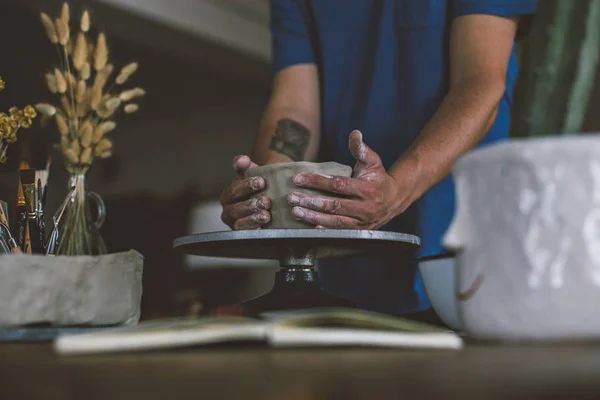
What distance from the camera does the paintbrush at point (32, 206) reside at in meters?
0.81

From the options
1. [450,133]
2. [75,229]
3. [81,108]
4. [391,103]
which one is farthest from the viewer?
[391,103]

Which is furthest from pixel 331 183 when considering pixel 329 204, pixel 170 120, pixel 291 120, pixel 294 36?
pixel 170 120

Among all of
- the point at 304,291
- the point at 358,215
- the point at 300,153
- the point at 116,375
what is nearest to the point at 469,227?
the point at 116,375

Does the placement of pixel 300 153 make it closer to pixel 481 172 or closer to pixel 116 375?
pixel 481 172

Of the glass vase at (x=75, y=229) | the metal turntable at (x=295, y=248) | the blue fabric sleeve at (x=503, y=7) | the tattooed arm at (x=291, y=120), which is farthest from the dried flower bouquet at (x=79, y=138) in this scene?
the blue fabric sleeve at (x=503, y=7)

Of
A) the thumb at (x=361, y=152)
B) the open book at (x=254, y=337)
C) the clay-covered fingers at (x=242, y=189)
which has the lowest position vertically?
the open book at (x=254, y=337)

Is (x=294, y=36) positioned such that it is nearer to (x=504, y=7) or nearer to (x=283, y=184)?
(x=504, y=7)

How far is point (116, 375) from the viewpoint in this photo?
0.32 metres

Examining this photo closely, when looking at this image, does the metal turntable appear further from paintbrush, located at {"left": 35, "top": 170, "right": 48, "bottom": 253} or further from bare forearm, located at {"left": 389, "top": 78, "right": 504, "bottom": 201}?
bare forearm, located at {"left": 389, "top": 78, "right": 504, "bottom": 201}

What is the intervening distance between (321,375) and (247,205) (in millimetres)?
616

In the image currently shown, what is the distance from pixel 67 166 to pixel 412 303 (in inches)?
24.2

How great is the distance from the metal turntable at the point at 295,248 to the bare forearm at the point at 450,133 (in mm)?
279

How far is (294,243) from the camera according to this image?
0.76m

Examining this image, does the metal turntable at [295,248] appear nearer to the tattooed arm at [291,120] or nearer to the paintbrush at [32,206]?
the paintbrush at [32,206]
